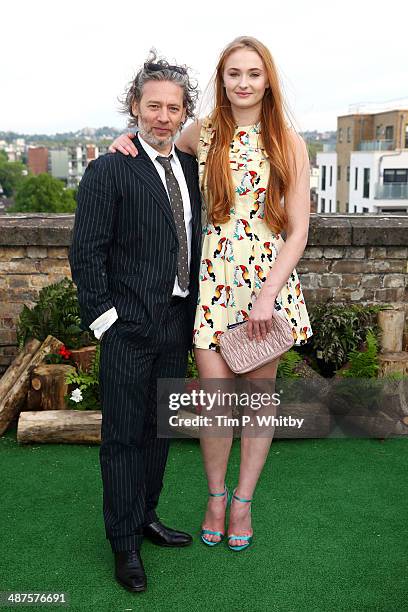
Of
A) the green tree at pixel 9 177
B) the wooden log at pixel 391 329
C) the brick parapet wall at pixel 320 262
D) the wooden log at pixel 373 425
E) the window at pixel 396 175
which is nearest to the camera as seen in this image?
the wooden log at pixel 373 425

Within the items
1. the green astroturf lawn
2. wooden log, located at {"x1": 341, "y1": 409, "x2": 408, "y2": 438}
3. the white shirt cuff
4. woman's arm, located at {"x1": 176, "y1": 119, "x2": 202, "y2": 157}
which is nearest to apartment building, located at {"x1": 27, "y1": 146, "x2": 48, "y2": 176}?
wooden log, located at {"x1": 341, "y1": 409, "x2": 408, "y2": 438}

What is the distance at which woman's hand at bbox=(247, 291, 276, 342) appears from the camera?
3.52 metres

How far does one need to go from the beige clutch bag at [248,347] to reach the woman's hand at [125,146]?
0.96 meters

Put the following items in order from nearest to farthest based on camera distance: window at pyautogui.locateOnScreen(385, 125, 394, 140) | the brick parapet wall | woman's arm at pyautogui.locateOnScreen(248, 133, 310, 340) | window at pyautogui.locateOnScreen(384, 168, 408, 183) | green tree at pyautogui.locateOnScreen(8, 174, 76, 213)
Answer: woman's arm at pyautogui.locateOnScreen(248, 133, 310, 340) → the brick parapet wall → window at pyautogui.locateOnScreen(384, 168, 408, 183) → window at pyautogui.locateOnScreen(385, 125, 394, 140) → green tree at pyautogui.locateOnScreen(8, 174, 76, 213)

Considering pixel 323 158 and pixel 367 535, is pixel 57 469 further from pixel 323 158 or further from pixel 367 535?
pixel 323 158

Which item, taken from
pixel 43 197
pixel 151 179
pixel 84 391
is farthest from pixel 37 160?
pixel 151 179

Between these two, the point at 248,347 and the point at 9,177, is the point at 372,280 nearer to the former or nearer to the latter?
the point at 248,347

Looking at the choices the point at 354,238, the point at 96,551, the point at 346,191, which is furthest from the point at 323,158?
the point at 96,551

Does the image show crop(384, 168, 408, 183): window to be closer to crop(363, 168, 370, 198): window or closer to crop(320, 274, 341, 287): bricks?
crop(363, 168, 370, 198): window

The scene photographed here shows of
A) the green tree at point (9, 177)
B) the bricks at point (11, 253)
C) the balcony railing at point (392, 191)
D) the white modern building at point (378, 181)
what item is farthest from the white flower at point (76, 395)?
the green tree at point (9, 177)

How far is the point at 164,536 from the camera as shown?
12.9 ft

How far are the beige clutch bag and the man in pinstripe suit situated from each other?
0.24 meters

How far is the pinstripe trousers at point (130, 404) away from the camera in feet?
11.3

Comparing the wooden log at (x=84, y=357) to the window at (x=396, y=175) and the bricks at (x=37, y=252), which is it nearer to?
the bricks at (x=37, y=252)
